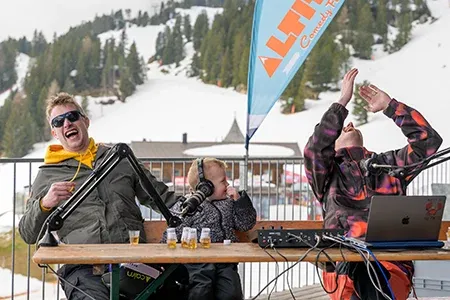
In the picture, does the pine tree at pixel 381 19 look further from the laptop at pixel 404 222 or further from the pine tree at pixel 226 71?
the laptop at pixel 404 222

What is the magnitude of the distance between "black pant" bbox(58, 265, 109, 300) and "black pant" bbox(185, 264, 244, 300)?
328 mm

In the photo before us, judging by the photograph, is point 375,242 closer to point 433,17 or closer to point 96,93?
point 96,93

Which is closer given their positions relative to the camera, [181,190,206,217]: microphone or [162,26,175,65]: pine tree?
[181,190,206,217]: microphone

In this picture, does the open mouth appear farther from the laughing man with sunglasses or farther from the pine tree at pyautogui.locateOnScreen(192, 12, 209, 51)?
the pine tree at pyautogui.locateOnScreen(192, 12, 209, 51)

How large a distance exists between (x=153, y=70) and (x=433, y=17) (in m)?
10.00

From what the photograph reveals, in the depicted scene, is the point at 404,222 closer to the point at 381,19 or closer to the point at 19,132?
the point at 19,132

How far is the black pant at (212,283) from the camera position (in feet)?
7.36

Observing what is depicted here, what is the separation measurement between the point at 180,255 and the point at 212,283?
55 centimetres

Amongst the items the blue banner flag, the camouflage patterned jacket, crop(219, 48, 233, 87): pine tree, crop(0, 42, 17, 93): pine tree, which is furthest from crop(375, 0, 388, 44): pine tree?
the camouflage patterned jacket

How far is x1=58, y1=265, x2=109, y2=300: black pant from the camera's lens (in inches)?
84.0

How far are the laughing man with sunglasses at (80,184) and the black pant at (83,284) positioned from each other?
21 mm

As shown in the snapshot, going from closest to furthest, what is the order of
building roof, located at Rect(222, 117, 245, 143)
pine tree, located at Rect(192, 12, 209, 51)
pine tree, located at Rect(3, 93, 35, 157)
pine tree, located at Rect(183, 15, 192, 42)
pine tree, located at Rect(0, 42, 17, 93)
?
pine tree, located at Rect(3, 93, 35, 157) < building roof, located at Rect(222, 117, 245, 143) < pine tree, located at Rect(0, 42, 17, 93) < pine tree, located at Rect(192, 12, 209, 51) < pine tree, located at Rect(183, 15, 192, 42)

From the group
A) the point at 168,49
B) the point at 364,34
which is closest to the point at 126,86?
the point at 168,49

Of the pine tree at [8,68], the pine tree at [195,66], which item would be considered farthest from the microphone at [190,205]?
the pine tree at [195,66]
